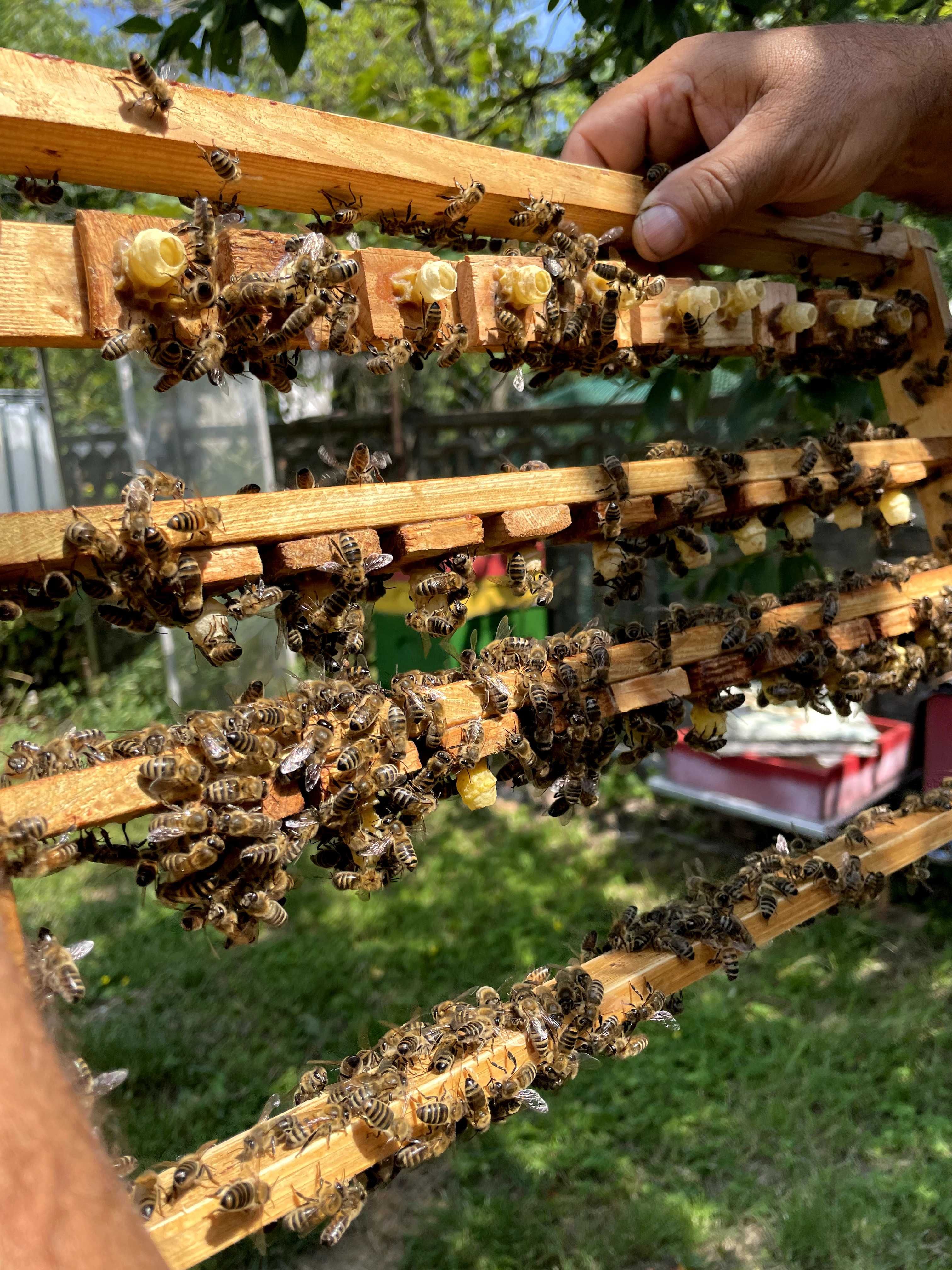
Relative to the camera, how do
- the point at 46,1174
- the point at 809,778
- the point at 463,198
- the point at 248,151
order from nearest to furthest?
the point at 46,1174, the point at 248,151, the point at 463,198, the point at 809,778

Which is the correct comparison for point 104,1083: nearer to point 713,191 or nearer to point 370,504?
point 370,504

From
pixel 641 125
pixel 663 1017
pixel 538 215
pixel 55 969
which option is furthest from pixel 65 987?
pixel 641 125

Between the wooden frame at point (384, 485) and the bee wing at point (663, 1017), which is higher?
the wooden frame at point (384, 485)

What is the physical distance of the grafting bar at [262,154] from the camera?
155 cm

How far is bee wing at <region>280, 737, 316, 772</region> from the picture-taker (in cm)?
177

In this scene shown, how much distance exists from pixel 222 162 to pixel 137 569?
31.4 inches

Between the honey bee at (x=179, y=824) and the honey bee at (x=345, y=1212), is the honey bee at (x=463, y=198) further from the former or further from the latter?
the honey bee at (x=345, y=1212)

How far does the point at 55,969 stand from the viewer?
5.15 feet

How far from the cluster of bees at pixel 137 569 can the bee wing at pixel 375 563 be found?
320 millimetres

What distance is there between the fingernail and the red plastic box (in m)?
4.56

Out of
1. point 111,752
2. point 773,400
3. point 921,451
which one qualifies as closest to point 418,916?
point 773,400

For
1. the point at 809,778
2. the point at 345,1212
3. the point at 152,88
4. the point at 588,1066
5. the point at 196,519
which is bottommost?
the point at 588,1066

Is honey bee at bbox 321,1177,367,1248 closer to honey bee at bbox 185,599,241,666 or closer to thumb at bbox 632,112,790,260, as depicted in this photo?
honey bee at bbox 185,599,241,666

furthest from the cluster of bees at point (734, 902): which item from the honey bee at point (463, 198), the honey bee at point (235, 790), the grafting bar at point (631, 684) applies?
the honey bee at point (463, 198)
